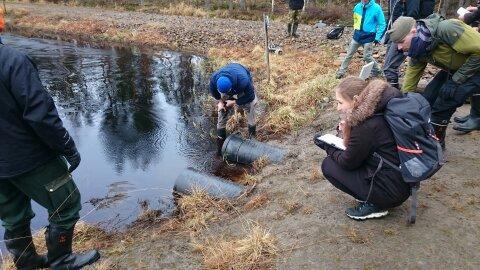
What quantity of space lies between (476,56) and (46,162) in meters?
4.22

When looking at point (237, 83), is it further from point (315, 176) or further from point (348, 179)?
point (348, 179)

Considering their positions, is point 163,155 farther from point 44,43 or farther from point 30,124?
point 44,43

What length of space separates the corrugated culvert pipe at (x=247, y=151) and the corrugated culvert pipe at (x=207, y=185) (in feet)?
3.31

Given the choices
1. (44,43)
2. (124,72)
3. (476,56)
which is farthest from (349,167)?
(44,43)

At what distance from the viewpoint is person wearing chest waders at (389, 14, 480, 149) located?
13.1 ft

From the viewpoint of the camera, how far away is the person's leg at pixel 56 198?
10.1ft

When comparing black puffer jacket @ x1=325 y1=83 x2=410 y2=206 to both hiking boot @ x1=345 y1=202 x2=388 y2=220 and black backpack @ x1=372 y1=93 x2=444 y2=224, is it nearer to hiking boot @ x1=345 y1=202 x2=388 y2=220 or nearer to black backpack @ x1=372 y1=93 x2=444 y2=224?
black backpack @ x1=372 y1=93 x2=444 y2=224

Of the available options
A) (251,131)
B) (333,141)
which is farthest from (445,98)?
(251,131)

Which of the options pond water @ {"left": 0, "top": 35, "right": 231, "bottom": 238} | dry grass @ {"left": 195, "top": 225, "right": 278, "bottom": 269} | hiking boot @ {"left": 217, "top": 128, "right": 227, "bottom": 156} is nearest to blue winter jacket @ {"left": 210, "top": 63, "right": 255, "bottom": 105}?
hiking boot @ {"left": 217, "top": 128, "right": 227, "bottom": 156}

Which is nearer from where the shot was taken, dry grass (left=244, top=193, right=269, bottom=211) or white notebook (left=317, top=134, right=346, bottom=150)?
white notebook (left=317, top=134, right=346, bottom=150)

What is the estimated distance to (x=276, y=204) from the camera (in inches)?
178

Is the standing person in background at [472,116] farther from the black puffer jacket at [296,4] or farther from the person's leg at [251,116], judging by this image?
the black puffer jacket at [296,4]

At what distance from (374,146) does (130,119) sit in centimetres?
634

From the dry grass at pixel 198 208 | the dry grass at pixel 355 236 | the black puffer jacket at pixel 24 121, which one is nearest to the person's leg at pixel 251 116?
the dry grass at pixel 198 208
